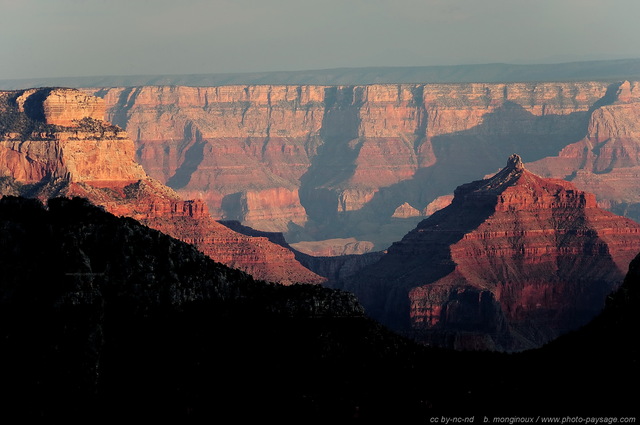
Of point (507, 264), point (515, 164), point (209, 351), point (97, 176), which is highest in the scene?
point (515, 164)

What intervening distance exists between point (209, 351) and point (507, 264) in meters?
118

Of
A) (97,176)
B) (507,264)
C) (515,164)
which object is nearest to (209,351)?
(97,176)

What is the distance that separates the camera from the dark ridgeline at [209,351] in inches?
2104

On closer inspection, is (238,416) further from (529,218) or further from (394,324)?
(529,218)

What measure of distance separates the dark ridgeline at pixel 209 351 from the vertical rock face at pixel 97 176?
9982 centimetres

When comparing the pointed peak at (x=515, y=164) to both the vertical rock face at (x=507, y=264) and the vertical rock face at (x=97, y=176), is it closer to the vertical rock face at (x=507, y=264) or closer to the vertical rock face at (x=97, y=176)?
the vertical rock face at (x=507, y=264)

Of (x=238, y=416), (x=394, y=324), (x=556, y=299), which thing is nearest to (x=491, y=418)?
(x=238, y=416)

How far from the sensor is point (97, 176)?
16862 cm

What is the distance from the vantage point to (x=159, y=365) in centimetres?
5528

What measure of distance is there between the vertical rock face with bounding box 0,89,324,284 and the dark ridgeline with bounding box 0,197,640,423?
99.8 metres

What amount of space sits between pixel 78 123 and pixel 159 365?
123026 millimetres

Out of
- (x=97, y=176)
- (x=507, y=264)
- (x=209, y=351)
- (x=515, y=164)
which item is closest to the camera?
(x=209, y=351)

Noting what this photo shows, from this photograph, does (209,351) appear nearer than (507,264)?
Yes

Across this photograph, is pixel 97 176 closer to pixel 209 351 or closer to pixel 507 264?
pixel 507 264
